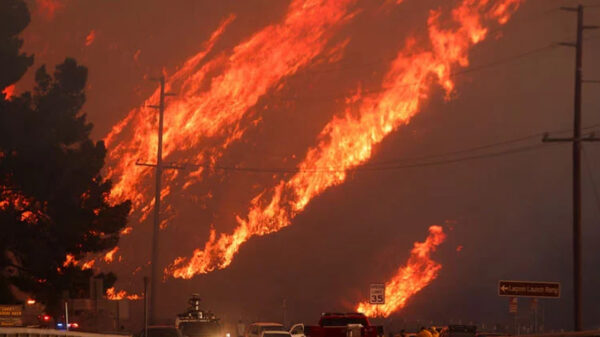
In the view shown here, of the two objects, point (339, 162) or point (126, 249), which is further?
point (126, 249)

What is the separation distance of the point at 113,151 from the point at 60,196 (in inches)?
710

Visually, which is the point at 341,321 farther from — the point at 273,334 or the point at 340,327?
the point at 273,334

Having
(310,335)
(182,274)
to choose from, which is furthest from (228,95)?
(310,335)

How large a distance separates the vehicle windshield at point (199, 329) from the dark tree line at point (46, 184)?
52.0 feet

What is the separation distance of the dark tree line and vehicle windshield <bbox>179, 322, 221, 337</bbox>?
15861 mm

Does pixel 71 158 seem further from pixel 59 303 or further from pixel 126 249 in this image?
pixel 126 249

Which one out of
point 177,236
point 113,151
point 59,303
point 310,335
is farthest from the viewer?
point 177,236

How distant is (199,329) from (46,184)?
2224 centimetres

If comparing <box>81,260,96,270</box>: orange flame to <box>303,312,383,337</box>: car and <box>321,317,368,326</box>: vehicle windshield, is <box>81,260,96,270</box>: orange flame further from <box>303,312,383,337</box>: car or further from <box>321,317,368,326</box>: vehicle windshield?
<box>321,317,368,326</box>: vehicle windshield

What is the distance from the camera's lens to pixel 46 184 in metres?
66.1

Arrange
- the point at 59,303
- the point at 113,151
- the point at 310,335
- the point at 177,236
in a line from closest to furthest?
the point at 310,335 < the point at 59,303 < the point at 113,151 < the point at 177,236

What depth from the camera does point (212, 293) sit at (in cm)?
9244

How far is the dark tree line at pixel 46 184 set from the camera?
210 feet

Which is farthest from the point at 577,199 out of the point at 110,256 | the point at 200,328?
the point at 110,256
